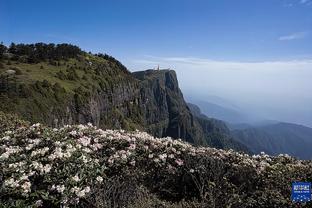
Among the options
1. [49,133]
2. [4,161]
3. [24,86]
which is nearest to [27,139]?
[49,133]

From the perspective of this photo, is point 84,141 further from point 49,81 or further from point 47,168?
point 49,81

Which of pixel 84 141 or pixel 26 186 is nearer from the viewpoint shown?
pixel 26 186

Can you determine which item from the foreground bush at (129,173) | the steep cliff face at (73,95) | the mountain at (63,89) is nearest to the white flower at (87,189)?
the foreground bush at (129,173)

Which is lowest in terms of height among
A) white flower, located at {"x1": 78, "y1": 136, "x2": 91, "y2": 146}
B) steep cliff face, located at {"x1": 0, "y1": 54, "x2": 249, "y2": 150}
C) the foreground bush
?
steep cliff face, located at {"x1": 0, "y1": 54, "x2": 249, "y2": 150}

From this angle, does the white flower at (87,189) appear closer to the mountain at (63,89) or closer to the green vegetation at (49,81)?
the mountain at (63,89)

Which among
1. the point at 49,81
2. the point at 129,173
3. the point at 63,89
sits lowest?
the point at 63,89

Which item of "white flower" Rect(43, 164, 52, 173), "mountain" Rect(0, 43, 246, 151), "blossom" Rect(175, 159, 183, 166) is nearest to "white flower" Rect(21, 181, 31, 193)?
"white flower" Rect(43, 164, 52, 173)

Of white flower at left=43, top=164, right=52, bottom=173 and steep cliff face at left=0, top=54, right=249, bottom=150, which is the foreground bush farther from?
steep cliff face at left=0, top=54, right=249, bottom=150

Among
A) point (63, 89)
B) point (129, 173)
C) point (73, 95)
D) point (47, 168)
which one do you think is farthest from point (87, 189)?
point (73, 95)

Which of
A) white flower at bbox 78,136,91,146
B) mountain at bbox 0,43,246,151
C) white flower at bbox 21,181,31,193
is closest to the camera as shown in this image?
white flower at bbox 21,181,31,193
